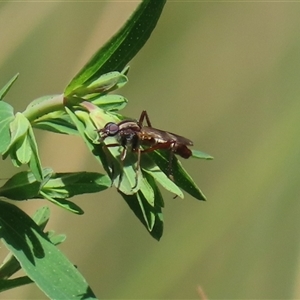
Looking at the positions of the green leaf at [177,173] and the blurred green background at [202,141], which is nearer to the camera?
the green leaf at [177,173]

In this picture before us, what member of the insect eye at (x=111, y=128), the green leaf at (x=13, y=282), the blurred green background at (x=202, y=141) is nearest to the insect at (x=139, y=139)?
the insect eye at (x=111, y=128)

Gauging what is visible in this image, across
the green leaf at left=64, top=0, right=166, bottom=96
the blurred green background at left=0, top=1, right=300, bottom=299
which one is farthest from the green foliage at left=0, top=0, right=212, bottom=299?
the blurred green background at left=0, top=1, right=300, bottom=299

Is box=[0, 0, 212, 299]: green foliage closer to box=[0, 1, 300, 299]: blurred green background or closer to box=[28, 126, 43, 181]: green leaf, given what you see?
box=[28, 126, 43, 181]: green leaf

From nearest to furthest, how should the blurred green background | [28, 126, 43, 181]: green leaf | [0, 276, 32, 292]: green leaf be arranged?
[28, 126, 43, 181]: green leaf
[0, 276, 32, 292]: green leaf
the blurred green background

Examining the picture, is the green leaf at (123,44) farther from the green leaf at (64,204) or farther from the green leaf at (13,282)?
the green leaf at (13,282)

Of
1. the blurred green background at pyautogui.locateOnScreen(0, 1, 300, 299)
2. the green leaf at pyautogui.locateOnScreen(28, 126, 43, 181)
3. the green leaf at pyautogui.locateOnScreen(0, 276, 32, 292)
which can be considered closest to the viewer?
the green leaf at pyautogui.locateOnScreen(28, 126, 43, 181)

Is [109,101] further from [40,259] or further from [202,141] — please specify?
[202,141]

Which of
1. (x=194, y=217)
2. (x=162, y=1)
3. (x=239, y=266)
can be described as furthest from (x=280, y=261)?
(x=162, y=1)
